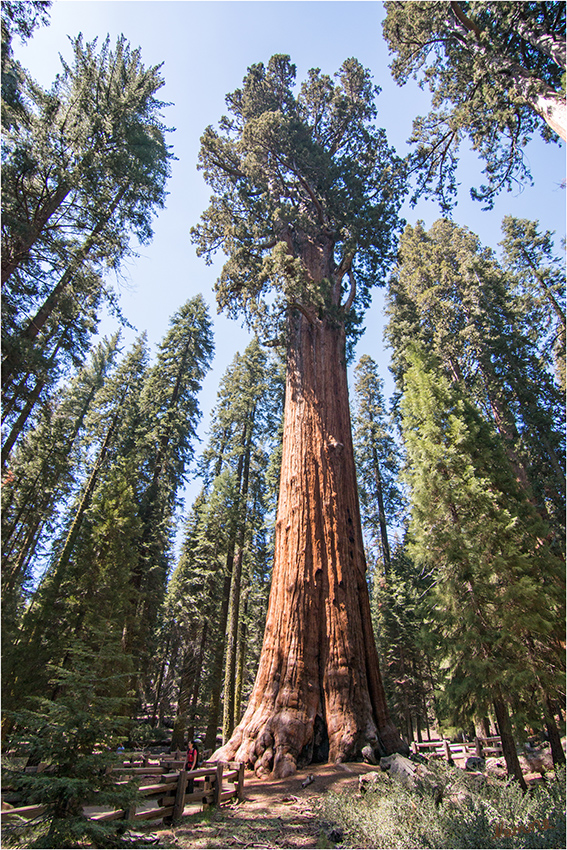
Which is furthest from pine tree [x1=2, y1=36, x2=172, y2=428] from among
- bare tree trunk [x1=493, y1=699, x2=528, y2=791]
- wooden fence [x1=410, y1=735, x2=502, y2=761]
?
wooden fence [x1=410, y1=735, x2=502, y2=761]

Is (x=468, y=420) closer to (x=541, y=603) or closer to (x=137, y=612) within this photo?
Answer: (x=541, y=603)

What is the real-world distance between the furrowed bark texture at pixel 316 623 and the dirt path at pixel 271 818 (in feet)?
1.15

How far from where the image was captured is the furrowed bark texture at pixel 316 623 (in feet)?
19.7

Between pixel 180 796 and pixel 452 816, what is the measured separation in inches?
122

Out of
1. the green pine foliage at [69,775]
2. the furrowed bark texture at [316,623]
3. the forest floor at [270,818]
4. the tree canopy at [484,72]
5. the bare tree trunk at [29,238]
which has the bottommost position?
the forest floor at [270,818]

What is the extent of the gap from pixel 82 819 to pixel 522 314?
22.2 meters

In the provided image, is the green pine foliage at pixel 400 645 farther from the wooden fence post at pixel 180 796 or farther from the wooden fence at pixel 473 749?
the wooden fence post at pixel 180 796

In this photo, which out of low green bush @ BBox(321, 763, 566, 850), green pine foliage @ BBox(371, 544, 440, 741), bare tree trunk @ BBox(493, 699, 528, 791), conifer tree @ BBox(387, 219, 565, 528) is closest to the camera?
low green bush @ BBox(321, 763, 566, 850)

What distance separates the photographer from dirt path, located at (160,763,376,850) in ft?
12.4

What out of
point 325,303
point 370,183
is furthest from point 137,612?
point 370,183

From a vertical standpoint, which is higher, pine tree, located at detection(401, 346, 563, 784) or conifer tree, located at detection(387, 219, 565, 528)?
conifer tree, located at detection(387, 219, 565, 528)

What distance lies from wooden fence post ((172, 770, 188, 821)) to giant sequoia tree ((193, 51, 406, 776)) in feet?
4.39

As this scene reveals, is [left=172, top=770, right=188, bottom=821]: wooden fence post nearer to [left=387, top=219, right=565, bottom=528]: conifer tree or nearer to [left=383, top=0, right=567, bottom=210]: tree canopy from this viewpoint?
[left=383, top=0, right=567, bottom=210]: tree canopy

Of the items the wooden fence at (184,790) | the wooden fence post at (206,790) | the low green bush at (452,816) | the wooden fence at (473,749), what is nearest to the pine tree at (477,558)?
the low green bush at (452,816)
